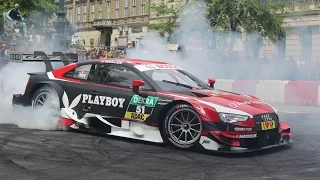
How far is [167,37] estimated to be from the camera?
18.7 meters

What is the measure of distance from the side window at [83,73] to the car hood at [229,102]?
5.45ft

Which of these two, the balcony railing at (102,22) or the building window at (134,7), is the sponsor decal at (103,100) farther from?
the balcony railing at (102,22)

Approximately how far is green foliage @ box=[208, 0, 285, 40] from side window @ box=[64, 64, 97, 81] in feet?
37.9

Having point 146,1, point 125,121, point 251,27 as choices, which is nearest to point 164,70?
point 125,121

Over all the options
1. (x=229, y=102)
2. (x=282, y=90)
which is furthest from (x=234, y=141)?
(x=282, y=90)

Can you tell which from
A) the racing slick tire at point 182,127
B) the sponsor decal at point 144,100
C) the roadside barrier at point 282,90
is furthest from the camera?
the roadside barrier at point 282,90

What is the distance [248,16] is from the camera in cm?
2034

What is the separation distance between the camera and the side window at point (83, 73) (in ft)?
28.2

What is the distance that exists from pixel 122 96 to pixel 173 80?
0.81 meters

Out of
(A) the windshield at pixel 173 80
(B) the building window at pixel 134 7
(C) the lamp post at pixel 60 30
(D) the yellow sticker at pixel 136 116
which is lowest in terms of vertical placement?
(D) the yellow sticker at pixel 136 116

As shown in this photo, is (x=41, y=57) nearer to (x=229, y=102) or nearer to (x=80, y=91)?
(x=80, y=91)

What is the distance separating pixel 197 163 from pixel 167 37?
40.7 ft

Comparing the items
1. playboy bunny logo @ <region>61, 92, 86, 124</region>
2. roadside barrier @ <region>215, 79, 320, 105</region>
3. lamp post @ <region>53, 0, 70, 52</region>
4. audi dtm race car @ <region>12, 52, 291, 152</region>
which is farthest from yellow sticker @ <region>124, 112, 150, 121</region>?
lamp post @ <region>53, 0, 70, 52</region>

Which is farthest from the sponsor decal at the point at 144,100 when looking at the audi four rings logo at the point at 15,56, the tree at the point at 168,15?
the tree at the point at 168,15
